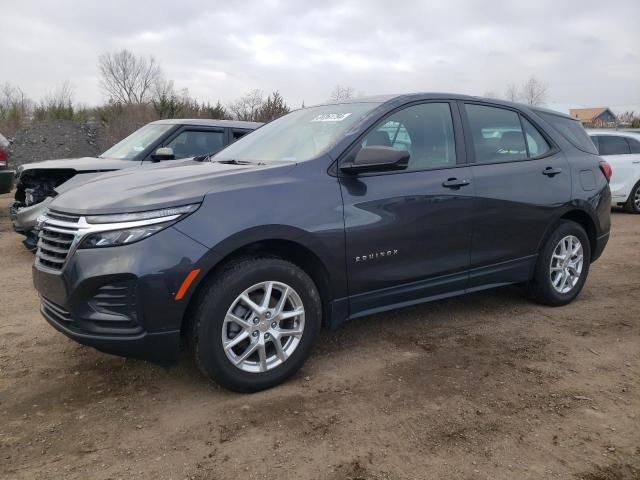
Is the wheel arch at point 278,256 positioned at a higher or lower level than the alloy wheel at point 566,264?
higher

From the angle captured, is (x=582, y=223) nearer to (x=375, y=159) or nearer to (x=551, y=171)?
(x=551, y=171)

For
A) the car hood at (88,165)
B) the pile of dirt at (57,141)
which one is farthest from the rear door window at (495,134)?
the pile of dirt at (57,141)

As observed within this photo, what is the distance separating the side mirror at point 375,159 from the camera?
330 cm

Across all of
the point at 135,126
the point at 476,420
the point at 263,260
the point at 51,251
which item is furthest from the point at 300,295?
the point at 135,126

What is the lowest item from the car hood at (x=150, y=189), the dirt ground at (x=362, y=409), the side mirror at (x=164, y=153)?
the dirt ground at (x=362, y=409)

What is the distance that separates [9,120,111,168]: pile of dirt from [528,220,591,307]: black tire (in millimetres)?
20263

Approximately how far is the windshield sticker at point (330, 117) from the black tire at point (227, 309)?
1207 mm

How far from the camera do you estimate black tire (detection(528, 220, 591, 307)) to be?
457 cm

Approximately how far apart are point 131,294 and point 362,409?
1.38 m

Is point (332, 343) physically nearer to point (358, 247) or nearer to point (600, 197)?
point (358, 247)

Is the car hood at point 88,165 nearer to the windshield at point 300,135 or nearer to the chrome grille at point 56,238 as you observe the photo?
the windshield at point 300,135

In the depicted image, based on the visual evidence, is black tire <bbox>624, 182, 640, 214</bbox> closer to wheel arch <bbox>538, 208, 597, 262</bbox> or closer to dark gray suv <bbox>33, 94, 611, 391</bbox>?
wheel arch <bbox>538, 208, 597, 262</bbox>

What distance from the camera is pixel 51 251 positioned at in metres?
3.04

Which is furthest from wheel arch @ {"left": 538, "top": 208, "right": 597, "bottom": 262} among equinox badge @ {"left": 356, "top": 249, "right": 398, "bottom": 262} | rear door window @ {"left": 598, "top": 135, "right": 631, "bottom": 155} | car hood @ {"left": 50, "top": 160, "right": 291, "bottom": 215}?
rear door window @ {"left": 598, "top": 135, "right": 631, "bottom": 155}
